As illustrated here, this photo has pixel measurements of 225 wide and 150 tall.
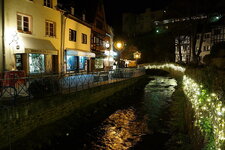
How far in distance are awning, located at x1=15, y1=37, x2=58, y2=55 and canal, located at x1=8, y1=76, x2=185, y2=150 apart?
20.5 ft

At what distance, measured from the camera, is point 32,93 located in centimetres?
886

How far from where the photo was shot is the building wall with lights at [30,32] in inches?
521

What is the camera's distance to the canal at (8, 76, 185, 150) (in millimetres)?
8641

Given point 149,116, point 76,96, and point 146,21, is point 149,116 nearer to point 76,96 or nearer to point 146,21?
point 76,96

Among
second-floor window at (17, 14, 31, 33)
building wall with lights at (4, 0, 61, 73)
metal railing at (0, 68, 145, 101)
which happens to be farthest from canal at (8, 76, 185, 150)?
second-floor window at (17, 14, 31, 33)

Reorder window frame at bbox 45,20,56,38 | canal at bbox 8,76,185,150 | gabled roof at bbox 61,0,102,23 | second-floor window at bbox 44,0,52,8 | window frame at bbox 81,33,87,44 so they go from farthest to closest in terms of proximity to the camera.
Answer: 1. gabled roof at bbox 61,0,102,23
2. window frame at bbox 81,33,87,44
3. window frame at bbox 45,20,56,38
4. second-floor window at bbox 44,0,52,8
5. canal at bbox 8,76,185,150

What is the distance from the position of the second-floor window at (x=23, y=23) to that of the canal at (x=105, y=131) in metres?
8.45

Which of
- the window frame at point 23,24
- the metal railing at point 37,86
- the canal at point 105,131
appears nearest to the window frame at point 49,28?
the window frame at point 23,24

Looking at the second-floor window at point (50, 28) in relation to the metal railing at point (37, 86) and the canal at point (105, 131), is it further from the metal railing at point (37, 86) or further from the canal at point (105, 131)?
the canal at point (105, 131)

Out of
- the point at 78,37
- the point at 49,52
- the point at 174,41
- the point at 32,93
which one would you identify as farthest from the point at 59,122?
the point at 174,41

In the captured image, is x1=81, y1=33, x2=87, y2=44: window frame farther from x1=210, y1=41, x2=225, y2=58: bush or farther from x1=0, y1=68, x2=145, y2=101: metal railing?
x1=210, y1=41, x2=225, y2=58: bush

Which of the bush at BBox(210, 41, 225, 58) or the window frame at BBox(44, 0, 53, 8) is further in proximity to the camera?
the bush at BBox(210, 41, 225, 58)

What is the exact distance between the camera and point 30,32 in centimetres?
1529

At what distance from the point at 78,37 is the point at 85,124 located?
47.2 ft
